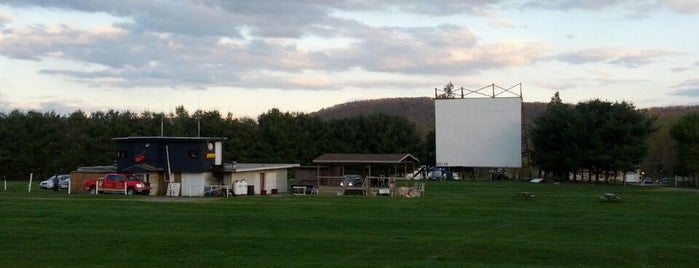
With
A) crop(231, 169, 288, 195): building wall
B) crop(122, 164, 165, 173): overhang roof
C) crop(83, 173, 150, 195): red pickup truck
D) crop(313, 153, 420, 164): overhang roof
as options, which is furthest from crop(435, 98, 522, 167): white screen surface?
crop(83, 173, 150, 195): red pickup truck

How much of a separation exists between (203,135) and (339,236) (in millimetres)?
83221

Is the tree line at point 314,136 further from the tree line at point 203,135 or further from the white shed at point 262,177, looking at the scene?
the white shed at point 262,177

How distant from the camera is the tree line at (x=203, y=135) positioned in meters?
94.0

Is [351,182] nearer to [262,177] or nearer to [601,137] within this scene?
[262,177]

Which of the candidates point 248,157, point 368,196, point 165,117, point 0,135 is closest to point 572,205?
point 368,196

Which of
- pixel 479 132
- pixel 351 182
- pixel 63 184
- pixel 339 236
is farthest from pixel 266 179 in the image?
pixel 479 132

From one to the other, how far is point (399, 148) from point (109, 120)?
120 feet

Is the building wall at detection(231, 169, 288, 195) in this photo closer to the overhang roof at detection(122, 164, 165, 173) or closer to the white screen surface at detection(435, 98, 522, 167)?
the overhang roof at detection(122, 164, 165, 173)

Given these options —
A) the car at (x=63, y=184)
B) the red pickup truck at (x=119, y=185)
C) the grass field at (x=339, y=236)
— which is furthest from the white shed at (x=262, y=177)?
the grass field at (x=339, y=236)

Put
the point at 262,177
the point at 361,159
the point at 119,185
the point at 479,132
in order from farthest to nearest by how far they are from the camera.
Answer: the point at 479,132
the point at 262,177
the point at 361,159
the point at 119,185

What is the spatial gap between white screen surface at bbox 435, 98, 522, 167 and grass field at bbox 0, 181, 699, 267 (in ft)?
210

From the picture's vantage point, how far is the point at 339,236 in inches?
1016

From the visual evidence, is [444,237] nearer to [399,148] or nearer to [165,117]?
[399,148]

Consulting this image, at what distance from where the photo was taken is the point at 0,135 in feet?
308
